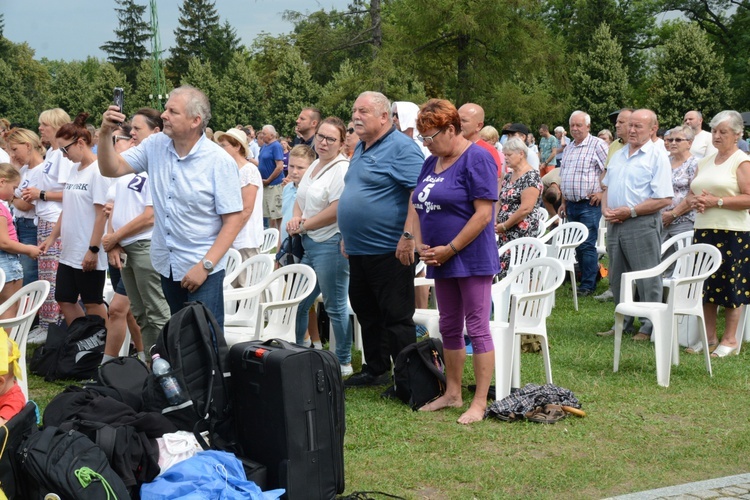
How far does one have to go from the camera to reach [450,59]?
3028 cm

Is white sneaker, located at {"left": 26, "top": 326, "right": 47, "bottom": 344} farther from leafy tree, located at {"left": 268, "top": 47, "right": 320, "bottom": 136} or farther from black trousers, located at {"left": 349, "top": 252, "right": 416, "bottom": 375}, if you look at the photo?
leafy tree, located at {"left": 268, "top": 47, "right": 320, "bottom": 136}

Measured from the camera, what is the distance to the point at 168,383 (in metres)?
3.96

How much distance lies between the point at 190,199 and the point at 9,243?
3148 millimetres

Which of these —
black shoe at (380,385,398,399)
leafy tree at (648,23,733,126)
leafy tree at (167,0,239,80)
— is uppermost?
leafy tree at (167,0,239,80)

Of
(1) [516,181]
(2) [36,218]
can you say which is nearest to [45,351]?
(2) [36,218]

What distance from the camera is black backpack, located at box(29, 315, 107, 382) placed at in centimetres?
693

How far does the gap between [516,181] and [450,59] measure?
22565 millimetres

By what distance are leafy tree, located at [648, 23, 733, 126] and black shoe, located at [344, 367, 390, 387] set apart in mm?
34061

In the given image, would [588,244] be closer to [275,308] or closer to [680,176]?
[680,176]

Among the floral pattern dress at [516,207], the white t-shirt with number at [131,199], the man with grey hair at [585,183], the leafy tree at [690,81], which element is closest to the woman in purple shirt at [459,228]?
the white t-shirt with number at [131,199]

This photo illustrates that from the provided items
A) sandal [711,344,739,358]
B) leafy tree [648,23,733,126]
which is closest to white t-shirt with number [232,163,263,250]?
sandal [711,344,739,358]

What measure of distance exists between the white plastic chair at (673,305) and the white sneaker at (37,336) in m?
5.21

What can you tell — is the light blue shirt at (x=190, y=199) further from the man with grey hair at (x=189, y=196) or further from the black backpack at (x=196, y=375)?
the black backpack at (x=196, y=375)

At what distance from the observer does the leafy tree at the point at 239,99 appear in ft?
167
